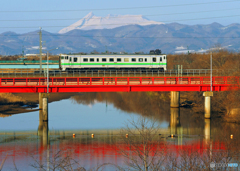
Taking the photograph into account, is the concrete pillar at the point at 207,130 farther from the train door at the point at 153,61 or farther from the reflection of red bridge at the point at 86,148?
the train door at the point at 153,61

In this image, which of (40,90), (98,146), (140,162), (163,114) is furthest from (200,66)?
(140,162)

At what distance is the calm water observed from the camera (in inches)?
1178

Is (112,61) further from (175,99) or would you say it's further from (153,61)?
(175,99)

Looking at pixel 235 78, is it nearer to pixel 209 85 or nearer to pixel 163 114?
pixel 209 85

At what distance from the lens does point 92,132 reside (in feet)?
136

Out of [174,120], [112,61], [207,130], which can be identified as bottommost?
[207,130]

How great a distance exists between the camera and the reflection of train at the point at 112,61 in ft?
230

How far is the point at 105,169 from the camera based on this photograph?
2598cm

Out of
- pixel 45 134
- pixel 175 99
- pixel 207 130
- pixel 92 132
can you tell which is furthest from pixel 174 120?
pixel 45 134

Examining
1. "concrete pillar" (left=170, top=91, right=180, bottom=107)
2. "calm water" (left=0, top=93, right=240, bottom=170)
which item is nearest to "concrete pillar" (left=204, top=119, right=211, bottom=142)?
"calm water" (left=0, top=93, right=240, bottom=170)

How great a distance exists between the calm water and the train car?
36.0ft

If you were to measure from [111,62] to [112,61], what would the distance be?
0.27m

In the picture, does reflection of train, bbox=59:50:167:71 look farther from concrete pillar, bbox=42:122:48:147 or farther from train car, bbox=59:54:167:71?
concrete pillar, bbox=42:122:48:147

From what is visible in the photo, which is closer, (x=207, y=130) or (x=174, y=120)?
(x=207, y=130)
